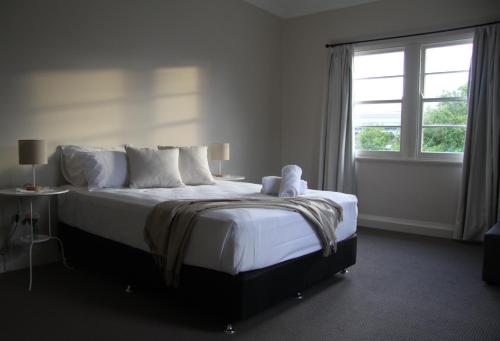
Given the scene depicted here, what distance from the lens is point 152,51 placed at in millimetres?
4410

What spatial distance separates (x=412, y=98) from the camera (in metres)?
5.10

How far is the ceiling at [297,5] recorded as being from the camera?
18.3 feet

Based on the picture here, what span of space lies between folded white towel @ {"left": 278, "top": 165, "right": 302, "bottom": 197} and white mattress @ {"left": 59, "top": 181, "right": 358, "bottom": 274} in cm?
19

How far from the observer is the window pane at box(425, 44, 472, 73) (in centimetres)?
477

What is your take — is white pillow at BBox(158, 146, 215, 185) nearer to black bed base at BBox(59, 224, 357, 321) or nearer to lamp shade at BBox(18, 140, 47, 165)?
black bed base at BBox(59, 224, 357, 321)

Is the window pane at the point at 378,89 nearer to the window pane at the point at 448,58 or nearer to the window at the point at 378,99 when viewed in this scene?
the window at the point at 378,99

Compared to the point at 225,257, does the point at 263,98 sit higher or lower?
higher

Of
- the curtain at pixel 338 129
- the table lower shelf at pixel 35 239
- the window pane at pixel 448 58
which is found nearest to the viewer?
the table lower shelf at pixel 35 239

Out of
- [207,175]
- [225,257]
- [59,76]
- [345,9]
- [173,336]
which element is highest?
[345,9]

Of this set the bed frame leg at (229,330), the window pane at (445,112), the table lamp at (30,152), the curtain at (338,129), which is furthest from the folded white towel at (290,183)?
the window pane at (445,112)

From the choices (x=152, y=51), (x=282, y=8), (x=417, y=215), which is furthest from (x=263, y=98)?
(x=417, y=215)

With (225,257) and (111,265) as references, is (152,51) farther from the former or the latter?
(225,257)

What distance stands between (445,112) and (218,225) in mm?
3673

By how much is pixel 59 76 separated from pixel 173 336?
256cm
